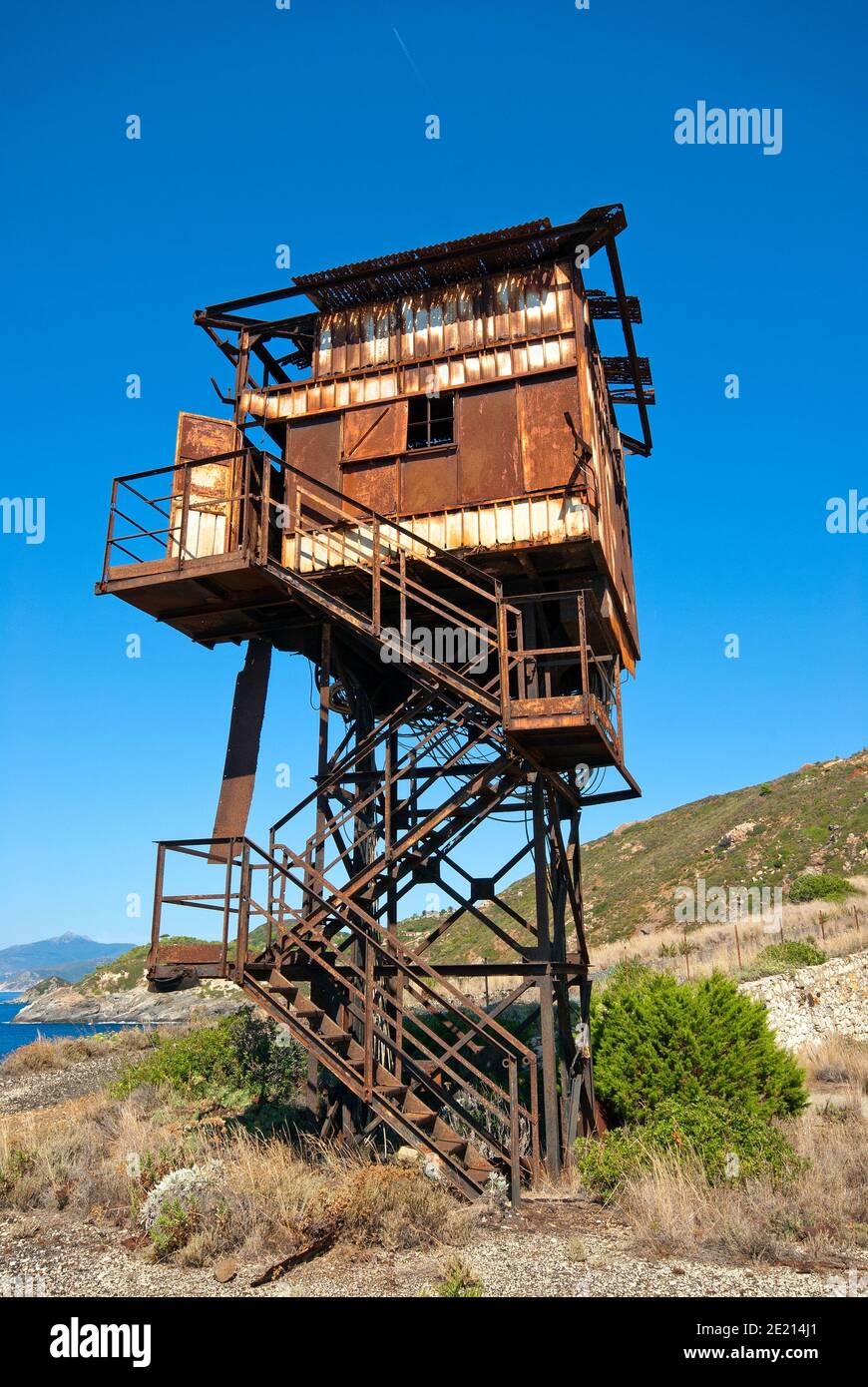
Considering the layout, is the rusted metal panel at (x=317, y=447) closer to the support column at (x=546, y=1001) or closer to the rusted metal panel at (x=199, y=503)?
the rusted metal panel at (x=199, y=503)

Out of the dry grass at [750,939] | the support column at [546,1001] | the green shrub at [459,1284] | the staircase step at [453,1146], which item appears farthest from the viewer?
the dry grass at [750,939]

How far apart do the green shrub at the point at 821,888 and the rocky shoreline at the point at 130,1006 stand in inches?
1259

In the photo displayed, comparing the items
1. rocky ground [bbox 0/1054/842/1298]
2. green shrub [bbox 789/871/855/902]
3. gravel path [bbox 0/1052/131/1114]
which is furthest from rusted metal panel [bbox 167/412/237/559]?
green shrub [bbox 789/871/855/902]

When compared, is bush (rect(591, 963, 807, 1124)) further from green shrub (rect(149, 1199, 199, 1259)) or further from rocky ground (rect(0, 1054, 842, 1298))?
green shrub (rect(149, 1199, 199, 1259))

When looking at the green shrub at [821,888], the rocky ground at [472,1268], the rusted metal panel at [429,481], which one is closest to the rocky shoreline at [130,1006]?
the green shrub at [821,888]

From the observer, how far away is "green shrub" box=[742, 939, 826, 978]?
2667cm

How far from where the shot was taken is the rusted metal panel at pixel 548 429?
1436cm

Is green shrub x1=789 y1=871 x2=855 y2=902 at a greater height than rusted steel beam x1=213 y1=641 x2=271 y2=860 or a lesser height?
lesser

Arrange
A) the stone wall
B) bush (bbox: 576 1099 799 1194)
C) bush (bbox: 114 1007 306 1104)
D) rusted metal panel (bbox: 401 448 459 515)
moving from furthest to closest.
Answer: the stone wall
bush (bbox: 114 1007 306 1104)
rusted metal panel (bbox: 401 448 459 515)
bush (bbox: 576 1099 799 1194)

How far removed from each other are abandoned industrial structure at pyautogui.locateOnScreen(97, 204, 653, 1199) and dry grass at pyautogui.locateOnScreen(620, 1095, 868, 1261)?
2199mm

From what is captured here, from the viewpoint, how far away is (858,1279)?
8367 mm

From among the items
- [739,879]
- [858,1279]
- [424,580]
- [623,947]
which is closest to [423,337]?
[424,580]

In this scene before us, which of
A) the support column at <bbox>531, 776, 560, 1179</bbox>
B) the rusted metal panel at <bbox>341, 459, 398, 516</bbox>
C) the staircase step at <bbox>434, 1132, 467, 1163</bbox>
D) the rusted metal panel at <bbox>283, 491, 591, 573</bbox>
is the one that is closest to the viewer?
the staircase step at <bbox>434, 1132, 467, 1163</bbox>
